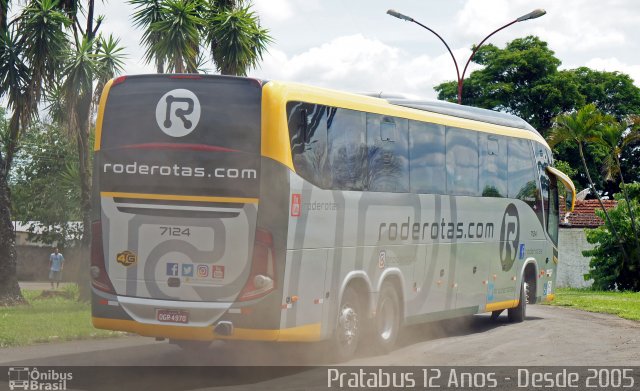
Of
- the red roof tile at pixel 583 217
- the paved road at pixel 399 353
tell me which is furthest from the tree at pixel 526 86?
the paved road at pixel 399 353

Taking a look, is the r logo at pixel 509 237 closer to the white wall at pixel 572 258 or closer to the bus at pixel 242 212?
the bus at pixel 242 212

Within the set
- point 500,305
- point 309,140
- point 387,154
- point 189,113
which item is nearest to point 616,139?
point 500,305

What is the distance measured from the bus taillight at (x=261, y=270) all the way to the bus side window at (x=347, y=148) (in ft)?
5.29

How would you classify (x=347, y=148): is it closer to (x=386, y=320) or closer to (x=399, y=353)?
(x=386, y=320)

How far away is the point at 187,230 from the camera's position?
493 inches

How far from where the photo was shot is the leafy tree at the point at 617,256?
1356 inches

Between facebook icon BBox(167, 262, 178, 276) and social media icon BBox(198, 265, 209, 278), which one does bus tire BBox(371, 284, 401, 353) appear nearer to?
social media icon BBox(198, 265, 209, 278)

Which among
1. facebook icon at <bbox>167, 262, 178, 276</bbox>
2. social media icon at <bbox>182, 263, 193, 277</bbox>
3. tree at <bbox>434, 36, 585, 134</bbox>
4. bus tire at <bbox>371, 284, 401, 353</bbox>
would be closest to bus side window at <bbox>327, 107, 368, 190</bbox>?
bus tire at <bbox>371, 284, 401, 353</bbox>

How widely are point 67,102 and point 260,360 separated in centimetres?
1276

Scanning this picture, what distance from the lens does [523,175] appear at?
66.8ft

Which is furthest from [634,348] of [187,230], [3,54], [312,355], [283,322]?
→ [3,54]

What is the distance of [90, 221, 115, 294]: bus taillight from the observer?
13.0 m

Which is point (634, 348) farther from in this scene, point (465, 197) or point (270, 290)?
point (270, 290)

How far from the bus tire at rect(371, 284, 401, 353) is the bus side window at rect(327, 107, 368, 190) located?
5.87ft
